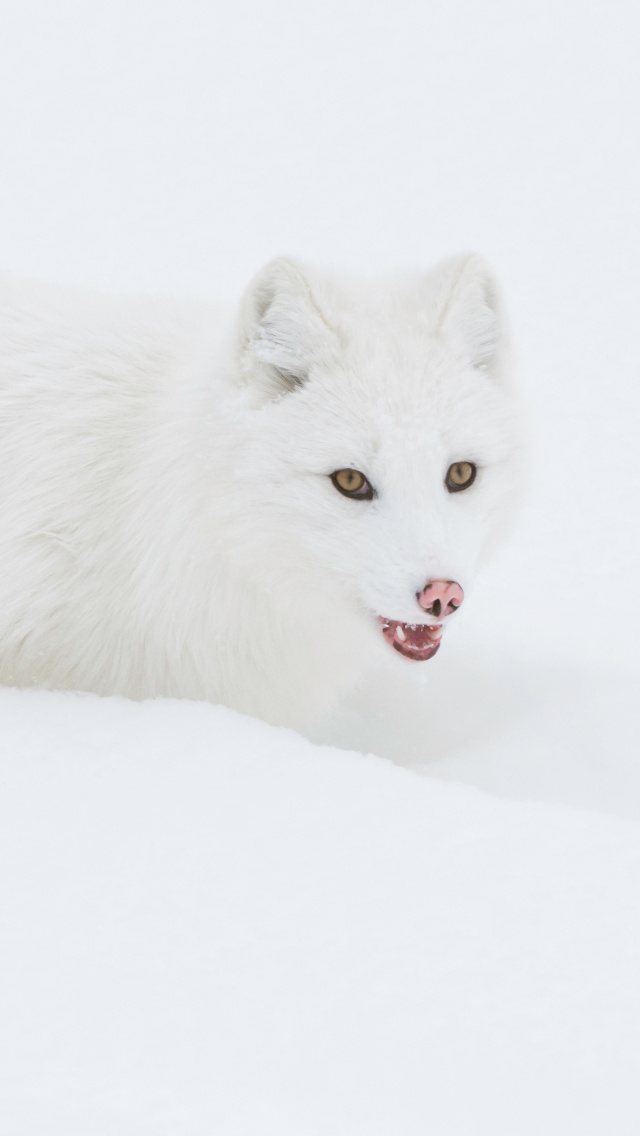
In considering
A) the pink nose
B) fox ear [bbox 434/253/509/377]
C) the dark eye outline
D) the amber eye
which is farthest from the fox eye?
fox ear [bbox 434/253/509/377]

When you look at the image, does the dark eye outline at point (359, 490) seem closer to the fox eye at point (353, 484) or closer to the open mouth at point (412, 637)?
the fox eye at point (353, 484)

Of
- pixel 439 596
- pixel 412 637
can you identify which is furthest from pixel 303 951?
pixel 412 637

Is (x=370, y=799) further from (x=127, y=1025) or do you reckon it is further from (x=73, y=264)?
(x=73, y=264)

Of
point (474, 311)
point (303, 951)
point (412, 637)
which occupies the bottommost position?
point (303, 951)

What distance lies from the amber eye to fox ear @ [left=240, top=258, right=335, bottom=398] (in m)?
0.46

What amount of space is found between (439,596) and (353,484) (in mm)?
414

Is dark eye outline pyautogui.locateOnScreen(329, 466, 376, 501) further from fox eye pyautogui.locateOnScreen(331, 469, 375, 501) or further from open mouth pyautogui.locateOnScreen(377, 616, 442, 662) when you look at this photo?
open mouth pyautogui.locateOnScreen(377, 616, 442, 662)

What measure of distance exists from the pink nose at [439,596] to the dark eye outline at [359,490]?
33 centimetres

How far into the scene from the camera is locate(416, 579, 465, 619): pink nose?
2.45m

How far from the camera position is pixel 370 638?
10.1 feet

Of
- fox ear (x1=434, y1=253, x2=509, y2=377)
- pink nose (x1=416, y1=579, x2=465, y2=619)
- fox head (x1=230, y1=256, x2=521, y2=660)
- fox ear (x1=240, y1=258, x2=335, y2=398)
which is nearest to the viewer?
pink nose (x1=416, y1=579, x2=465, y2=619)

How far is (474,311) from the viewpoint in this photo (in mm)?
2979

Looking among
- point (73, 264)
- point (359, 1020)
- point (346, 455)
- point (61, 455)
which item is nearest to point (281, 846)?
point (359, 1020)

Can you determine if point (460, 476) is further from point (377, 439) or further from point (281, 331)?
point (281, 331)
